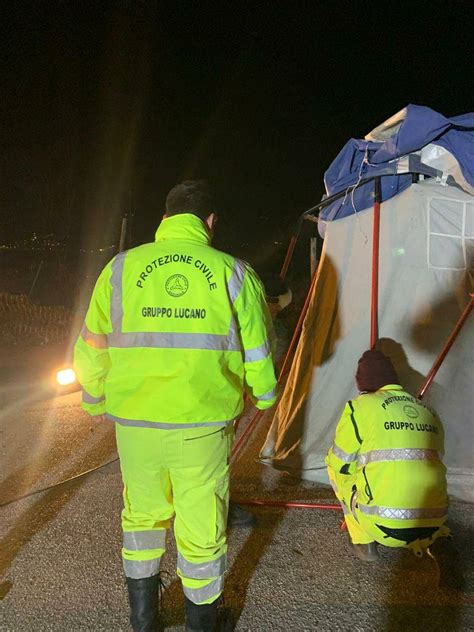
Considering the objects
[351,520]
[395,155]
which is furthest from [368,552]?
[395,155]

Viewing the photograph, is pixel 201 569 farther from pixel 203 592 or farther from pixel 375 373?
pixel 375 373

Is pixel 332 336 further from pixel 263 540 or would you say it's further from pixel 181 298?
pixel 181 298

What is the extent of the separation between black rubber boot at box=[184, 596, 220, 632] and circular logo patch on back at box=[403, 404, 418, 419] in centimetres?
136

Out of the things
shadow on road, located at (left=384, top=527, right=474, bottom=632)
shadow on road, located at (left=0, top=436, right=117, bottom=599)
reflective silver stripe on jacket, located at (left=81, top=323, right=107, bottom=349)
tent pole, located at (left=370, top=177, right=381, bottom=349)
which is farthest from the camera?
tent pole, located at (left=370, top=177, right=381, bottom=349)

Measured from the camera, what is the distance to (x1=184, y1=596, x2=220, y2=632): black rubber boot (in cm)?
216

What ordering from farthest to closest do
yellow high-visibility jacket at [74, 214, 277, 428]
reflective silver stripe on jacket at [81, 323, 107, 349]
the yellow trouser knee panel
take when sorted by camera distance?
the yellow trouser knee panel → reflective silver stripe on jacket at [81, 323, 107, 349] → yellow high-visibility jacket at [74, 214, 277, 428]

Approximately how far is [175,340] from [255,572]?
168cm

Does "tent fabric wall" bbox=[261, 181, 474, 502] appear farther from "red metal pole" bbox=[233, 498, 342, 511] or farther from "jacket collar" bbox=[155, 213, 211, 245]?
"jacket collar" bbox=[155, 213, 211, 245]

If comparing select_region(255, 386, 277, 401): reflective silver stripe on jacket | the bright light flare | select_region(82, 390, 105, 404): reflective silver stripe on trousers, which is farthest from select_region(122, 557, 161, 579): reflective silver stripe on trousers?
the bright light flare

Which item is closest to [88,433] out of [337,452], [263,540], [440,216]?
[263,540]

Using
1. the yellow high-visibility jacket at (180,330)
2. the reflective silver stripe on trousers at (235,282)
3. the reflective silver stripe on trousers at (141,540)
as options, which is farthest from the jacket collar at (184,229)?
the reflective silver stripe on trousers at (141,540)

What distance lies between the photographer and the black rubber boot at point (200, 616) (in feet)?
7.08

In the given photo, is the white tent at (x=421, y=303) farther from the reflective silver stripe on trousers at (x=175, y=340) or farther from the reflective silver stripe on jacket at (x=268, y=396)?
the reflective silver stripe on trousers at (x=175, y=340)

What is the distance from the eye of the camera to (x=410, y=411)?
269 cm
